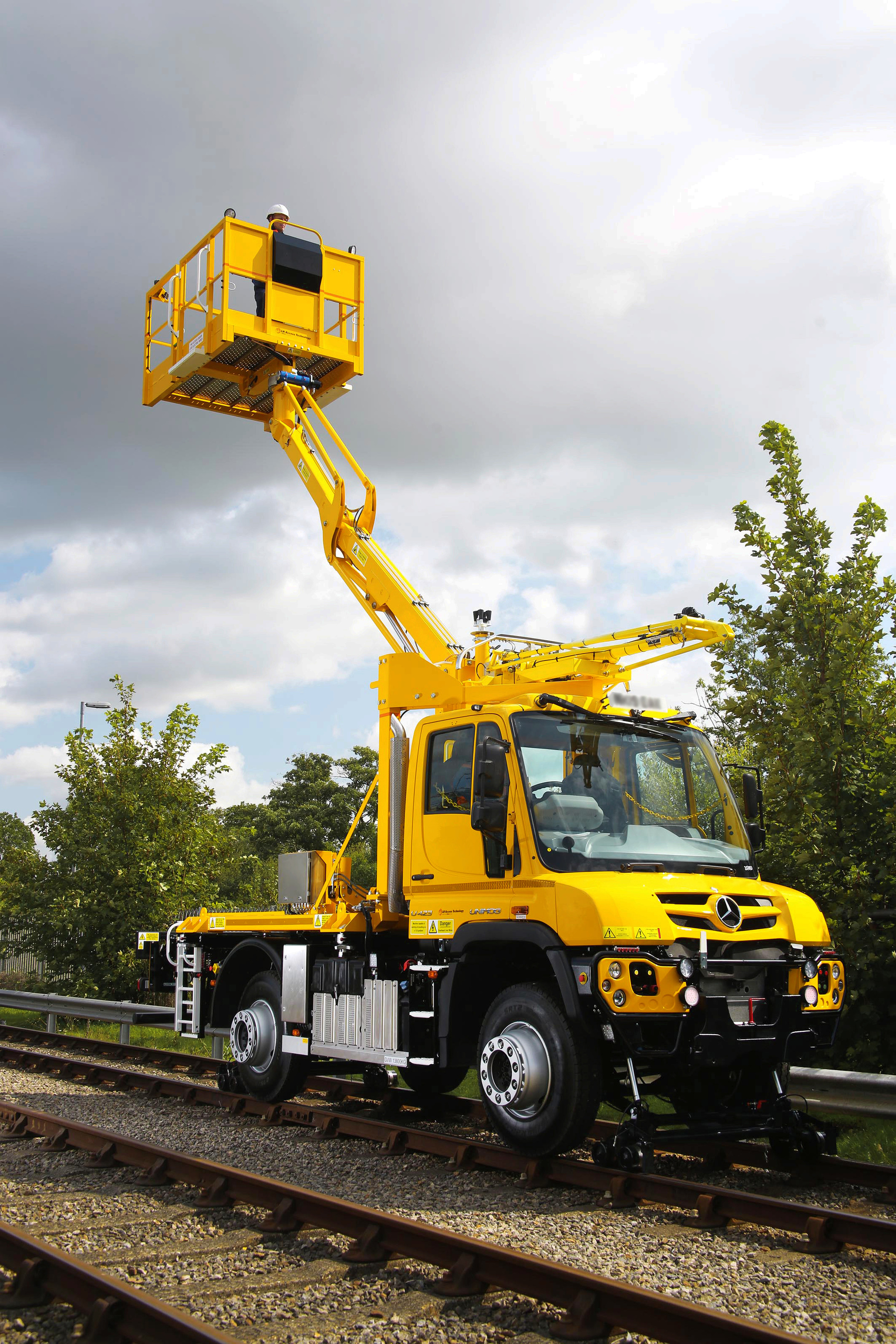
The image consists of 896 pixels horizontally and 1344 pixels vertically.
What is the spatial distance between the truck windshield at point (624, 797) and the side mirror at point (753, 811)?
59 mm

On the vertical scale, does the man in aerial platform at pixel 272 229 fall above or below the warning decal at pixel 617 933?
above

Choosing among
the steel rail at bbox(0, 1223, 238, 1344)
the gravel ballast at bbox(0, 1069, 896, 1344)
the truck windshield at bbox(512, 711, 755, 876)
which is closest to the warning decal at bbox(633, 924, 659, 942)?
the truck windshield at bbox(512, 711, 755, 876)

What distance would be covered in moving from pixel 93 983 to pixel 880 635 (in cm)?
1390

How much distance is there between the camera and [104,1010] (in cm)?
1439

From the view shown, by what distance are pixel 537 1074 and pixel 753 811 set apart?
2646 mm

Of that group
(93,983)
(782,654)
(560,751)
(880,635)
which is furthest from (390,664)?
(93,983)

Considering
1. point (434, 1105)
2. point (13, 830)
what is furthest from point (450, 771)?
point (13, 830)

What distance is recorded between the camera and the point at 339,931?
939cm

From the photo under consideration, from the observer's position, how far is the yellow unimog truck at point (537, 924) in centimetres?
675

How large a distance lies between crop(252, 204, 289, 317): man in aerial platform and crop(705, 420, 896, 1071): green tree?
568 cm

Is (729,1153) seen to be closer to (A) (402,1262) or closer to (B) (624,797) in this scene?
(B) (624,797)

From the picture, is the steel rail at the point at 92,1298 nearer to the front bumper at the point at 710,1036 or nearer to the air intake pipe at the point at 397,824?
the front bumper at the point at 710,1036

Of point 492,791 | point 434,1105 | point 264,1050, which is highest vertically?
point 492,791

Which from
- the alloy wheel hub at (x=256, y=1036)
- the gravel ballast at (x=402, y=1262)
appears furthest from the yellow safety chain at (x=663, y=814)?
the alloy wheel hub at (x=256, y=1036)
